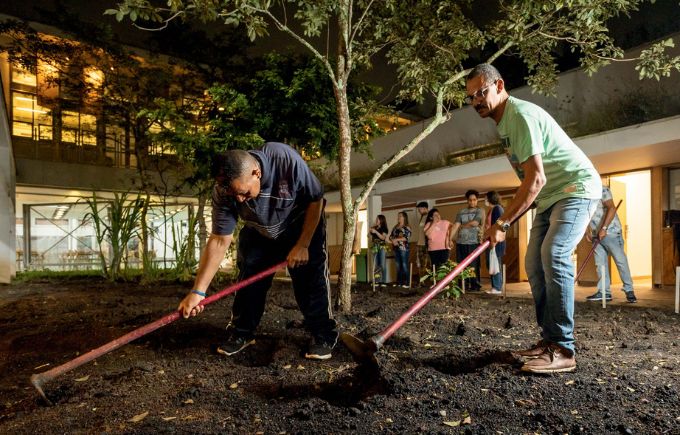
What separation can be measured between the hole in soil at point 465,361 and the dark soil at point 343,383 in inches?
0.4

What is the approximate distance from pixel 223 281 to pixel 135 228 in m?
1.75

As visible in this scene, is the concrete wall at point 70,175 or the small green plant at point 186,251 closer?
the small green plant at point 186,251

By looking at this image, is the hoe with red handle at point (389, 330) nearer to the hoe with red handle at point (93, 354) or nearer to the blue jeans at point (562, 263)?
the blue jeans at point (562, 263)

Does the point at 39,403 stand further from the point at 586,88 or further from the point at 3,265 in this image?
the point at 586,88

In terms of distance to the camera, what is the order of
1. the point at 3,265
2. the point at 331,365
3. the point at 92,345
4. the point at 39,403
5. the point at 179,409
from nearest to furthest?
the point at 179,409, the point at 39,403, the point at 331,365, the point at 92,345, the point at 3,265

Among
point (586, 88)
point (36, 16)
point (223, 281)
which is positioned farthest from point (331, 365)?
point (36, 16)

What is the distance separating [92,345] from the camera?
3561 mm

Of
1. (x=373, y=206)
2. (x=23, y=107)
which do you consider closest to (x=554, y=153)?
(x=373, y=206)

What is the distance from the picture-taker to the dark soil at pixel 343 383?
2.01 m

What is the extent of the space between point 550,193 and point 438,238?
5.24m

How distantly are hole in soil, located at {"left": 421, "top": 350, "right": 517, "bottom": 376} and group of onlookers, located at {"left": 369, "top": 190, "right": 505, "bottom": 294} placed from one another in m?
3.94

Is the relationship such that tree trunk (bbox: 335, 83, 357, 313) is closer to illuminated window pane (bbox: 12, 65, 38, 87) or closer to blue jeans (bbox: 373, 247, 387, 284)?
blue jeans (bbox: 373, 247, 387, 284)

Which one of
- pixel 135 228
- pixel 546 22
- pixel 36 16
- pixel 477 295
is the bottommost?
pixel 477 295

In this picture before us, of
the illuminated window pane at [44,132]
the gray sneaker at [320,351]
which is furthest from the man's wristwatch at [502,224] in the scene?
the illuminated window pane at [44,132]
